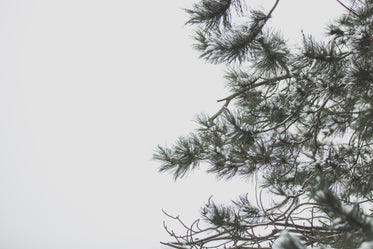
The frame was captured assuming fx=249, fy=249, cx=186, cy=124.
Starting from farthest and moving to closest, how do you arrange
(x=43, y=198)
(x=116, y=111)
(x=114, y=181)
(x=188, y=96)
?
1. (x=116, y=111)
2. (x=188, y=96)
3. (x=114, y=181)
4. (x=43, y=198)

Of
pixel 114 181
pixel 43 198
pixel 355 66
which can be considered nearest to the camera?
pixel 355 66

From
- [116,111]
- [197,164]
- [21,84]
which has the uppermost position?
[21,84]

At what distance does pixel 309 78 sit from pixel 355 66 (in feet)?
0.75

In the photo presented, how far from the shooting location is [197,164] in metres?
1.15

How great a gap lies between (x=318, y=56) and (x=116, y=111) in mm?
69401

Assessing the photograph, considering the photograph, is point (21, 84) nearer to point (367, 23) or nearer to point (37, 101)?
point (37, 101)

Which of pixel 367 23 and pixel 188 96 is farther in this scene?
pixel 188 96

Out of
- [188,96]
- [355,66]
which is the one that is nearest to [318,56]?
[355,66]

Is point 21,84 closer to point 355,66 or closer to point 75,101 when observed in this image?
point 75,101

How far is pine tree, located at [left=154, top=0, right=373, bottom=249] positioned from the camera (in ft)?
2.96

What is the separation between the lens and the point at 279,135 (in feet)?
3.44

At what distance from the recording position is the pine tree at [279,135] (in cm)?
90

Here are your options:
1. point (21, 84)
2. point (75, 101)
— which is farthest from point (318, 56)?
point (21, 84)

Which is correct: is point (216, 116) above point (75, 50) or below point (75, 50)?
below
